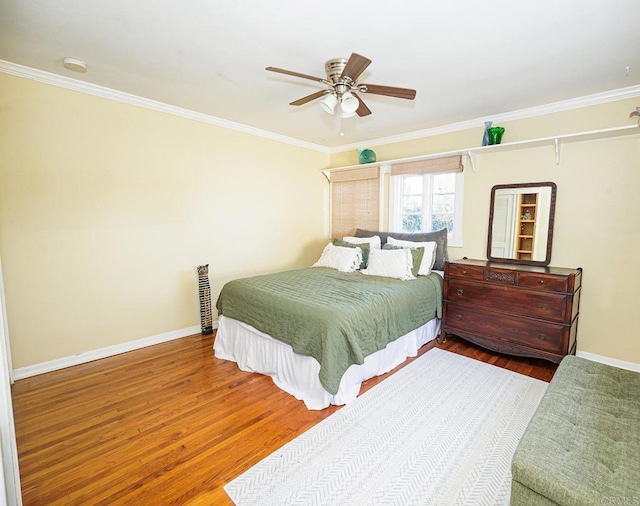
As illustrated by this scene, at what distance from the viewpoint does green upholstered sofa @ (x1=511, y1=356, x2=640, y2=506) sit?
102 cm

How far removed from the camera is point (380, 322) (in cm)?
245

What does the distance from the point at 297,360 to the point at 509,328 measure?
1.96 metres

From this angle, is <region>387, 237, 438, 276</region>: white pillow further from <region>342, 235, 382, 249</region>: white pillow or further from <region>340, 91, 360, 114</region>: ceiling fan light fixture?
<region>340, 91, 360, 114</region>: ceiling fan light fixture

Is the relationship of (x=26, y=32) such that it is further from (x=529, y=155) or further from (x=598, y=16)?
(x=529, y=155)

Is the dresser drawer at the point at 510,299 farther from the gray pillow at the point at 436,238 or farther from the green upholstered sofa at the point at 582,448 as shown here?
the green upholstered sofa at the point at 582,448

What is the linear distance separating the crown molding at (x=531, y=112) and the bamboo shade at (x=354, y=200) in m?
0.53

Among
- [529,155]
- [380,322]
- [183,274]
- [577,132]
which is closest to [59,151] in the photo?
[183,274]

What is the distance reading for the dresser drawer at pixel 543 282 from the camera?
8.43ft

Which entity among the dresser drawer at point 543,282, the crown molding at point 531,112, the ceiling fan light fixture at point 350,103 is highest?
the crown molding at point 531,112

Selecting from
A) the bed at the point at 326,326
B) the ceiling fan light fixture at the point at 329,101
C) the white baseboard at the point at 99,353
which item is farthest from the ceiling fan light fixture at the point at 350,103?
the white baseboard at the point at 99,353

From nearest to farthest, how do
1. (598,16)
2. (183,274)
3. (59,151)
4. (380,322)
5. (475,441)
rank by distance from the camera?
(598,16)
(475,441)
(380,322)
(59,151)
(183,274)

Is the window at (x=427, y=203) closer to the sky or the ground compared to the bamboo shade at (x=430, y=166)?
closer to the ground

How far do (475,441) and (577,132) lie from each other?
9.37ft

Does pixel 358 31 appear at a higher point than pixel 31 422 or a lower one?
higher
